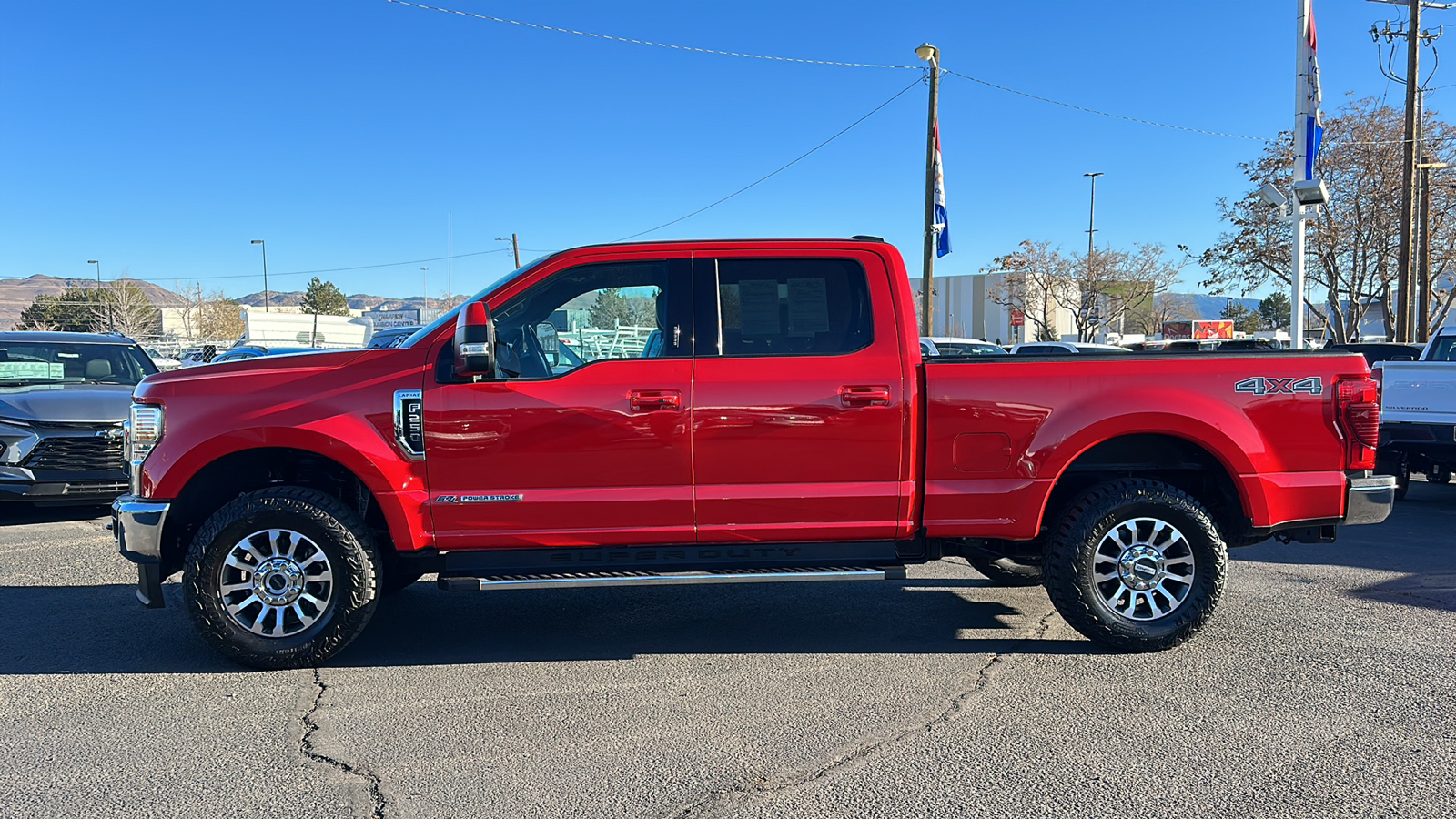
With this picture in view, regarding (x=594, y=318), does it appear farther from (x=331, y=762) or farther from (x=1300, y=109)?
(x=1300, y=109)

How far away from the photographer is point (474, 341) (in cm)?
441

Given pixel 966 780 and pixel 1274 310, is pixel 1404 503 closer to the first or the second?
pixel 966 780

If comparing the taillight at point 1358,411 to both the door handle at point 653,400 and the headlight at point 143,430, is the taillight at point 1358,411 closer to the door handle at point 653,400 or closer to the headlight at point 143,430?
the door handle at point 653,400

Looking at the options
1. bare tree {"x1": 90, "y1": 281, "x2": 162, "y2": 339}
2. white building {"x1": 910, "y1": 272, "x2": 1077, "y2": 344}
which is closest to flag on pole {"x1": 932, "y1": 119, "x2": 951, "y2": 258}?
white building {"x1": 910, "y1": 272, "x2": 1077, "y2": 344}

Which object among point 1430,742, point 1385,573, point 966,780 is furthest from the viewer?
point 1385,573

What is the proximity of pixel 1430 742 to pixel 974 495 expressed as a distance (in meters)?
2.03

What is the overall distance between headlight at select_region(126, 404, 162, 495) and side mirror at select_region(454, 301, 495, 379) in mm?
1464

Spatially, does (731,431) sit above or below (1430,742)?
above

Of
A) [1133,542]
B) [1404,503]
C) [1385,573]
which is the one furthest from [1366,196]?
[1133,542]

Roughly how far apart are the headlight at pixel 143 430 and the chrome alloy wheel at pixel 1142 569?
4.58 meters

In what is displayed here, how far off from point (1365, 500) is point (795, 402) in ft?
9.65

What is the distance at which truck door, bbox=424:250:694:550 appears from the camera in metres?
4.67

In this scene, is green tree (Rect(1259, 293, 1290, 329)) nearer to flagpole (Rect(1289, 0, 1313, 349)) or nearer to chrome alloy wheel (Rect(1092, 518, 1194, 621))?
flagpole (Rect(1289, 0, 1313, 349))

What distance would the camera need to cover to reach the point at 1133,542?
4949mm
